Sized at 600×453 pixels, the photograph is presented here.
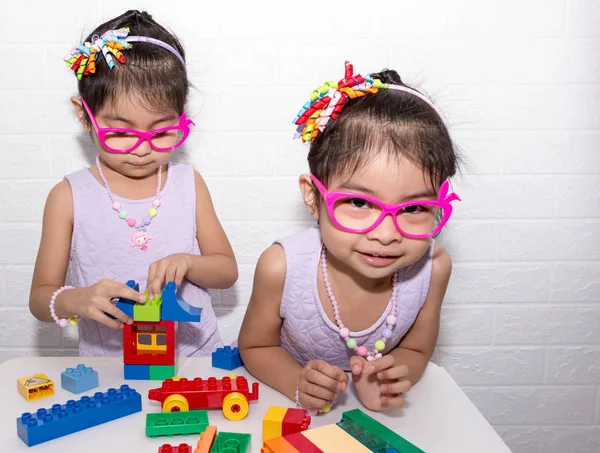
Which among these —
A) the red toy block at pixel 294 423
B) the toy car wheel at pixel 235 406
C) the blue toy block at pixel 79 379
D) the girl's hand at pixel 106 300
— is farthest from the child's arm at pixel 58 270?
the red toy block at pixel 294 423

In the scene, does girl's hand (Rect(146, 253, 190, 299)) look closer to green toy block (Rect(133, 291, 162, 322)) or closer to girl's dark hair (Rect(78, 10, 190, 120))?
green toy block (Rect(133, 291, 162, 322))

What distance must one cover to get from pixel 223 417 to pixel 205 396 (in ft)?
0.14

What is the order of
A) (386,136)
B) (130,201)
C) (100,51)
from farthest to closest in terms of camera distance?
(130,201), (100,51), (386,136)

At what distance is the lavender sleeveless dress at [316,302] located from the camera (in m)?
1.25

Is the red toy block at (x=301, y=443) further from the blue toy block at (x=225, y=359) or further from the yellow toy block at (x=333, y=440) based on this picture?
the blue toy block at (x=225, y=359)

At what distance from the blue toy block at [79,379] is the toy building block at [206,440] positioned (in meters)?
0.28

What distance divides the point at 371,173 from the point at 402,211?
85 mm

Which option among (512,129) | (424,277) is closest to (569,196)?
(512,129)

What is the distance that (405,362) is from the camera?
1.18 metres

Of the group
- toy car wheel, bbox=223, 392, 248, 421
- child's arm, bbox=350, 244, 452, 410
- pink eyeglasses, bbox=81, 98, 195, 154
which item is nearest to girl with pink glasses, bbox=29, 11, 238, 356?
pink eyeglasses, bbox=81, 98, 195, 154

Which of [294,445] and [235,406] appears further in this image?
[235,406]

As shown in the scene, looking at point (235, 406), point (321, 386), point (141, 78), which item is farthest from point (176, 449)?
point (141, 78)

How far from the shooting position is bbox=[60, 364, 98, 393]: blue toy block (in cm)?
105

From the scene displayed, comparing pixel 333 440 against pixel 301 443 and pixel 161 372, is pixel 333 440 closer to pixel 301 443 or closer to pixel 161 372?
pixel 301 443
